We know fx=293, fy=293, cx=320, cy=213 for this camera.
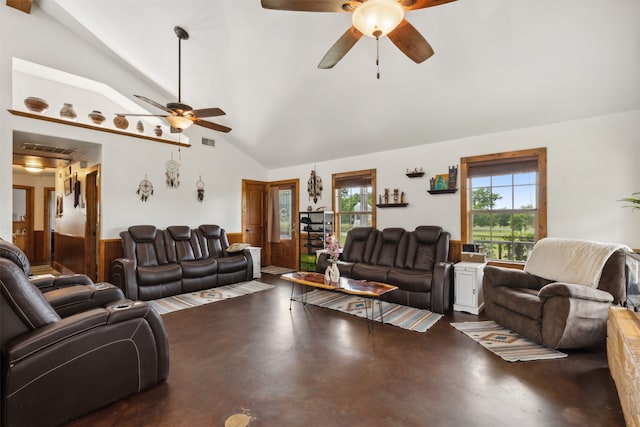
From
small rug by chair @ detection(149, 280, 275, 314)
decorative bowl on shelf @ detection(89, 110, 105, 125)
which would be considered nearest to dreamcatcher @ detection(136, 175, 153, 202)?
decorative bowl on shelf @ detection(89, 110, 105, 125)

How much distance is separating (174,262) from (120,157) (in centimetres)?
202

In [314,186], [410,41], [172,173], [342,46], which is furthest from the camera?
[314,186]

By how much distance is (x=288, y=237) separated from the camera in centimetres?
680

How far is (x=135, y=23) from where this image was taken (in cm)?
388

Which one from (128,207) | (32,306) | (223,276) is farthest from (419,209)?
(128,207)

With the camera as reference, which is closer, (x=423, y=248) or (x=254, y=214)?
(x=423, y=248)

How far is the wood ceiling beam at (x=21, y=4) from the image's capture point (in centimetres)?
385

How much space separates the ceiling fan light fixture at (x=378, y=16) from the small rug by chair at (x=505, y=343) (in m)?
2.79

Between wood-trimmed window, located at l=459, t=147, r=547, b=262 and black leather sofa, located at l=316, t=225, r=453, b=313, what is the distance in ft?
1.94

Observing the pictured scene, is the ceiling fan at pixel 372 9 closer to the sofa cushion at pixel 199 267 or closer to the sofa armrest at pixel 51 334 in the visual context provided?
the sofa armrest at pixel 51 334

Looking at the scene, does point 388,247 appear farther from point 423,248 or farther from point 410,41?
point 410,41

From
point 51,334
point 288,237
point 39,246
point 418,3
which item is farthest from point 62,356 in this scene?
point 39,246

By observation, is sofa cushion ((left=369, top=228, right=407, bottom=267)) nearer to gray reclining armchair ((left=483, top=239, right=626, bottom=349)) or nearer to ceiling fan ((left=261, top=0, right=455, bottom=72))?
gray reclining armchair ((left=483, top=239, right=626, bottom=349))

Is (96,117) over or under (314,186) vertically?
over
